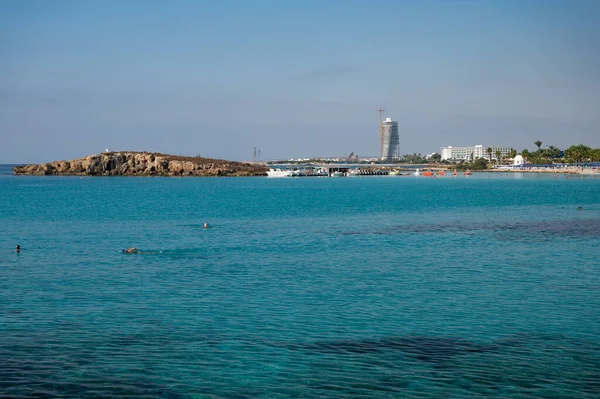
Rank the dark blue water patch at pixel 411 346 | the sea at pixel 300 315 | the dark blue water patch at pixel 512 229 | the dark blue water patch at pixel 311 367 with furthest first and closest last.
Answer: the dark blue water patch at pixel 512 229 → the dark blue water patch at pixel 411 346 → the sea at pixel 300 315 → the dark blue water patch at pixel 311 367

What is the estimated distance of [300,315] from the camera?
89.9ft

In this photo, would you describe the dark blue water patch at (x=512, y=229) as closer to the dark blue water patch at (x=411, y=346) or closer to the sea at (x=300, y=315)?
the sea at (x=300, y=315)

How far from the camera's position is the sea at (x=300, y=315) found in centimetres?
1953

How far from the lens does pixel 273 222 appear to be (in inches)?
2741

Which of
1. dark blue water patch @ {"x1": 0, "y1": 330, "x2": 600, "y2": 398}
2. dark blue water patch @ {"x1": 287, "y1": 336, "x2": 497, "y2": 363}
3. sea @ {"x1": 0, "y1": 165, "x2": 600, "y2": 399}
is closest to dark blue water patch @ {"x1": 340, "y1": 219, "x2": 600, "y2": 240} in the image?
sea @ {"x1": 0, "y1": 165, "x2": 600, "y2": 399}

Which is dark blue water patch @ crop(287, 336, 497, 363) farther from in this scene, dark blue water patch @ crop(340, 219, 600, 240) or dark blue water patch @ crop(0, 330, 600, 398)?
dark blue water patch @ crop(340, 219, 600, 240)

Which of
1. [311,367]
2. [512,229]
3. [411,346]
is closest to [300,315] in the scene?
[411,346]

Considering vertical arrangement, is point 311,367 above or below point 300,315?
below

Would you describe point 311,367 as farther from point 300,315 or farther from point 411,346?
point 300,315

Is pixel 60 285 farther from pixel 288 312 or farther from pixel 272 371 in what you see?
pixel 272 371

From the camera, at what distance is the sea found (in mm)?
19531

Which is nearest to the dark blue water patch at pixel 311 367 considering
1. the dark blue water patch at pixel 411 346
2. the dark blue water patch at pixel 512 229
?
the dark blue water patch at pixel 411 346

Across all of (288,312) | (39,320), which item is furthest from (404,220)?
(39,320)

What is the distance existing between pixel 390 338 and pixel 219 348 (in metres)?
6.56
